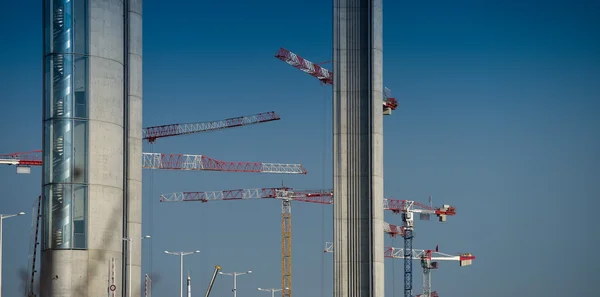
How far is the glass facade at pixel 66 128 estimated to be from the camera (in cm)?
5497

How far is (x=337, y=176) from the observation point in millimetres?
78562

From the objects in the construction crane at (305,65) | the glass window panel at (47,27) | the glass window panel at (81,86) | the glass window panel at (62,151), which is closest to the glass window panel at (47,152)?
the glass window panel at (62,151)

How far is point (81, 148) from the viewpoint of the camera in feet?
181

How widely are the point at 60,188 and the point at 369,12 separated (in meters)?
29.6

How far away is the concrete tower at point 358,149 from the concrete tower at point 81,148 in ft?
79.9

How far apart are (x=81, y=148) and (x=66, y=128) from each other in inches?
44.6

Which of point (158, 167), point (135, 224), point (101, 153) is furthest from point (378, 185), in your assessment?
point (158, 167)

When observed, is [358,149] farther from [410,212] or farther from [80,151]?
[410,212]

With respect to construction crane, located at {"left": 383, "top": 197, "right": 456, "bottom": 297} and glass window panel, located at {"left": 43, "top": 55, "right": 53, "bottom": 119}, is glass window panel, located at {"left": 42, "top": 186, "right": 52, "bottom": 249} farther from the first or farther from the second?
construction crane, located at {"left": 383, "top": 197, "right": 456, "bottom": 297}

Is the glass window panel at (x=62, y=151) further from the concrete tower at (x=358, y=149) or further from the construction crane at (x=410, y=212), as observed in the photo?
the construction crane at (x=410, y=212)

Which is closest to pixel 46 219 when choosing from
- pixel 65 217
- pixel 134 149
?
pixel 65 217

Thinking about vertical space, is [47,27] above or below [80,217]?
above

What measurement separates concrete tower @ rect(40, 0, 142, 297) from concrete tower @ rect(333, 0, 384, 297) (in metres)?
24.4

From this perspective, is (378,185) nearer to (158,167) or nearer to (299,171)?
(158,167)
